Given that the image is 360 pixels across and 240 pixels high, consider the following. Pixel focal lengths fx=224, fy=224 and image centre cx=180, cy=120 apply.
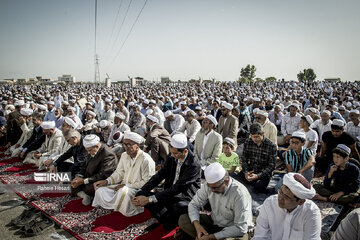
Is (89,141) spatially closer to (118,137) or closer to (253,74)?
(118,137)

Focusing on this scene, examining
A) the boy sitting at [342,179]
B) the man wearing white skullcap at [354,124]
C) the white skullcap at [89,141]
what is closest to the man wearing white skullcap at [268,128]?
the boy sitting at [342,179]

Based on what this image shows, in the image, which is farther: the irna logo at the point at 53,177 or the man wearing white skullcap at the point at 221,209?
the irna logo at the point at 53,177

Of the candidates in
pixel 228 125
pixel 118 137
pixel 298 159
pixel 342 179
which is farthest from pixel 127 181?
pixel 342 179

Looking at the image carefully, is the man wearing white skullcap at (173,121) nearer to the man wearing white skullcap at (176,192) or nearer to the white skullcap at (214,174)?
the man wearing white skullcap at (176,192)

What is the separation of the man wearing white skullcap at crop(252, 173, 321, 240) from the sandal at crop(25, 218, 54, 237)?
2.57m


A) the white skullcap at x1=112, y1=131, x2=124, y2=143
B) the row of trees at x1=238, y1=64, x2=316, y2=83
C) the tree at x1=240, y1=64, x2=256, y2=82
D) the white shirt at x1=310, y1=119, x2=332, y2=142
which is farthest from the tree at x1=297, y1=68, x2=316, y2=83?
the white skullcap at x1=112, y1=131, x2=124, y2=143

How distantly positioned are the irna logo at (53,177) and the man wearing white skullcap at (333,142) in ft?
16.3

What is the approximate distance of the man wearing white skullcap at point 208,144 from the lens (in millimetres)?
4316

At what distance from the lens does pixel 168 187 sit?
3221mm

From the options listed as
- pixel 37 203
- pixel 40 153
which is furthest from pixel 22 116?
pixel 37 203

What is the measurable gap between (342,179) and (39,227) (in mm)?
4160

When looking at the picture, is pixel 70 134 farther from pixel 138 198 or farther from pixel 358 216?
pixel 358 216

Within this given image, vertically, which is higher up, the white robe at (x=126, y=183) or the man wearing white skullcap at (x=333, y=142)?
the man wearing white skullcap at (x=333, y=142)

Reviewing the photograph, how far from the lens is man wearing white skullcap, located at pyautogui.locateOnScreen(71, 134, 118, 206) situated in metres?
3.53
